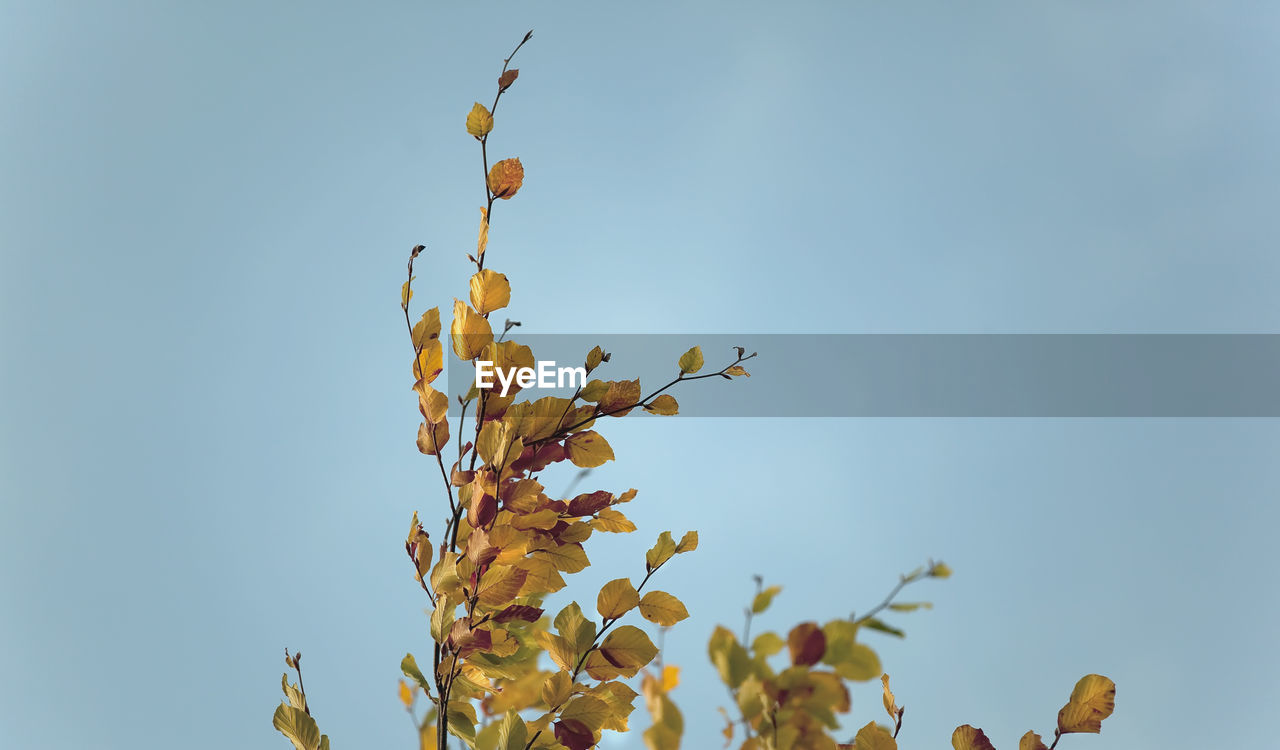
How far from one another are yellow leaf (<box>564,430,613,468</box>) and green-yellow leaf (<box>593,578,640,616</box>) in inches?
9.4

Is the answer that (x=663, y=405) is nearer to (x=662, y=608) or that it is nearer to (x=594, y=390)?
(x=594, y=390)

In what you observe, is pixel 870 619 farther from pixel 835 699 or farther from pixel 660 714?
pixel 660 714

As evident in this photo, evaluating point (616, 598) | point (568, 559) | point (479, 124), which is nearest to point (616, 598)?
point (616, 598)

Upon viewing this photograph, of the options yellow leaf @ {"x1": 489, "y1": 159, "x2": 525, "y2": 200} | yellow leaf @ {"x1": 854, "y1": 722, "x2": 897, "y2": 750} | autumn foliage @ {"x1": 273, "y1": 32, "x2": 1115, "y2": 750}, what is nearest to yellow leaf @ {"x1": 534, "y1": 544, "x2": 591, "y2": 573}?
autumn foliage @ {"x1": 273, "y1": 32, "x2": 1115, "y2": 750}

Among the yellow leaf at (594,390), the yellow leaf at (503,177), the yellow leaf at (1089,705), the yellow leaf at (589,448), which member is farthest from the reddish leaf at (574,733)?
the yellow leaf at (503,177)

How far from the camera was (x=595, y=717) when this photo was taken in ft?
3.97

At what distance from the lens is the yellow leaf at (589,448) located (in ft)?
4.43

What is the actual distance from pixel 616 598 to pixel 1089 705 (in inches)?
33.9

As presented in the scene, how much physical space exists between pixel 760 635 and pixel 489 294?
0.81 meters

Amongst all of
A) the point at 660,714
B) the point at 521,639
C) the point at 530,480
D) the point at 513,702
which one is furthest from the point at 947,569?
the point at 521,639

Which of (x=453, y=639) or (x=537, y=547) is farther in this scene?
(x=537, y=547)

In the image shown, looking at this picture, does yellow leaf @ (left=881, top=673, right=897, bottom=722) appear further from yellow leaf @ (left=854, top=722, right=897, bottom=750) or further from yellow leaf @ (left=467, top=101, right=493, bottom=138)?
yellow leaf @ (left=467, top=101, right=493, bottom=138)

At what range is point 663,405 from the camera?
1.39 metres

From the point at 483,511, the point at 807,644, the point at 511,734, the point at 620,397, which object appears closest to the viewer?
the point at 807,644
